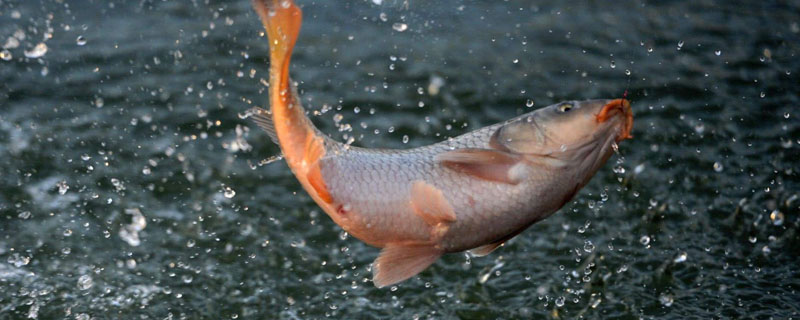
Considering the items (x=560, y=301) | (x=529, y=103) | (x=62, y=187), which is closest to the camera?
(x=560, y=301)

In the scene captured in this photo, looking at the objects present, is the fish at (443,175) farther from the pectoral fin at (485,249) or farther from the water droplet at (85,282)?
the water droplet at (85,282)

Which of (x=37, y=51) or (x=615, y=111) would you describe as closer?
(x=615, y=111)

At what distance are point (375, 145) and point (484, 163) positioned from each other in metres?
2.36

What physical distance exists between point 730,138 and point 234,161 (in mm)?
2246

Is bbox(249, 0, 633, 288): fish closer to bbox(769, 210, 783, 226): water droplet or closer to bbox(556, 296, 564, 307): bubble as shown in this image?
bbox(556, 296, 564, 307): bubble

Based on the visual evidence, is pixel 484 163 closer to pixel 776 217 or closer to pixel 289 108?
pixel 289 108

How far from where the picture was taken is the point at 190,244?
371 centimetres

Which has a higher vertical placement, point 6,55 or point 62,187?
point 6,55

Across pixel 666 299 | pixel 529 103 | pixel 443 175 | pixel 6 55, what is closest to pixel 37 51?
pixel 6 55

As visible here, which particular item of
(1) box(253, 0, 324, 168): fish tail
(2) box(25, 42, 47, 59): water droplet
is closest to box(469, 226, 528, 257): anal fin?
(1) box(253, 0, 324, 168): fish tail

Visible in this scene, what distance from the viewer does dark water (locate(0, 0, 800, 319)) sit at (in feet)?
11.5

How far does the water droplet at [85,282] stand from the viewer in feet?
11.4

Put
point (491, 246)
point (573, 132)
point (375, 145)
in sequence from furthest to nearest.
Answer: point (375, 145) < point (491, 246) < point (573, 132)

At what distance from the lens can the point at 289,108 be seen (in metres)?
1.86
